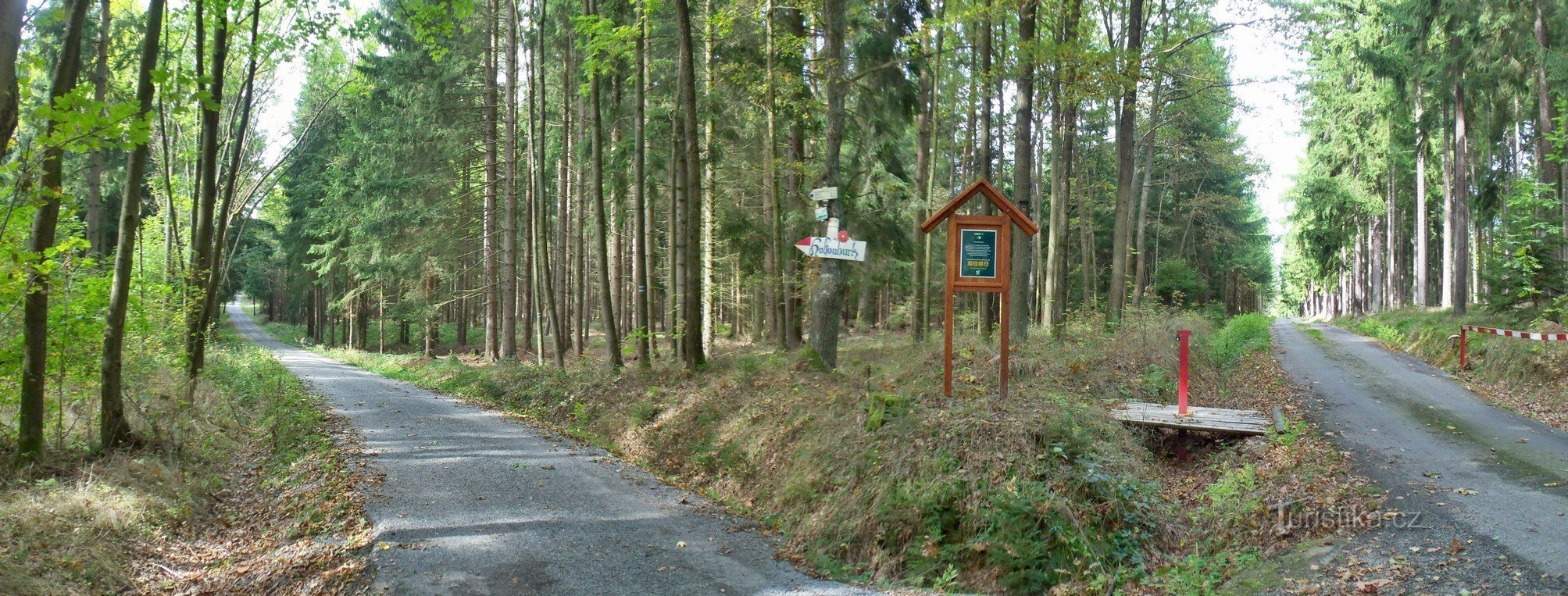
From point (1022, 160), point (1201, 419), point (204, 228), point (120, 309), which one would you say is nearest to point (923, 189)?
point (1022, 160)

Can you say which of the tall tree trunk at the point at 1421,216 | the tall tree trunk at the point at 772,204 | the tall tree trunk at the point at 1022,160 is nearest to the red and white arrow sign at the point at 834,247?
the tall tree trunk at the point at 772,204

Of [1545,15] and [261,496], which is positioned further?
[1545,15]

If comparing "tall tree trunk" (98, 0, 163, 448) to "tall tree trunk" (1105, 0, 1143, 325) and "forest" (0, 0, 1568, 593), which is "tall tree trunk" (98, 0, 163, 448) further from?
"tall tree trunk" (1105, 0, 1143, 325)

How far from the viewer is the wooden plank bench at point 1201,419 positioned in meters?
8.52

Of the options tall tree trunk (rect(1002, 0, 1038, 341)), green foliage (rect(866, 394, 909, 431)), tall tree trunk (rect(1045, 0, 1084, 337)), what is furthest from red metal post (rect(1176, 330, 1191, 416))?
tall tree trunk (rect(1045, 0, 1084, 337))

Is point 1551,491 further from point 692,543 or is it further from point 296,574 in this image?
point 296,574

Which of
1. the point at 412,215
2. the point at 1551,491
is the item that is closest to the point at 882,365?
the point at 1551,491

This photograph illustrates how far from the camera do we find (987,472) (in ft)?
21.7

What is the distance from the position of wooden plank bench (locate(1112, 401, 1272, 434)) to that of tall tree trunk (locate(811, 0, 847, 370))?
423 centimetres

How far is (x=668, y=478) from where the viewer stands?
971 cm

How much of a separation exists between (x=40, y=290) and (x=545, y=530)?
191 inches

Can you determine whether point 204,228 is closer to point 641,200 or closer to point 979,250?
point 641,200

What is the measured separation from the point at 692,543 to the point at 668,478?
2.82m

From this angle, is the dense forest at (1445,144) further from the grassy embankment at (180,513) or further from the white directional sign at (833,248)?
the grassy embankment at (180,513)
